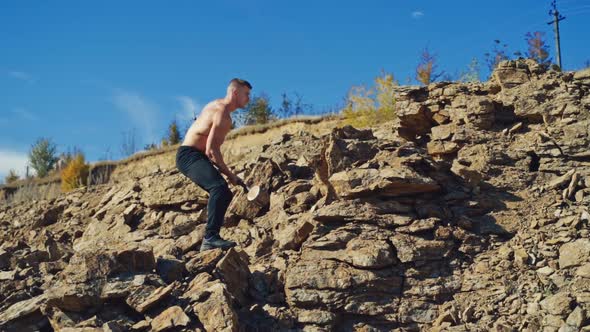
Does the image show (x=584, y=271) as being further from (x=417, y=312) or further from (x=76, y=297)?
(x=76, y=297)

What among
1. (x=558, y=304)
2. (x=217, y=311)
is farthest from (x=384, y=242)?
(x=217, y=311)

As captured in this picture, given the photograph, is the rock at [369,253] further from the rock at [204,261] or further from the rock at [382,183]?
the rock at [204,261]

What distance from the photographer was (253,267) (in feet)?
22.4

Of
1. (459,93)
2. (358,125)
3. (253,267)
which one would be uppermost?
(358,125)

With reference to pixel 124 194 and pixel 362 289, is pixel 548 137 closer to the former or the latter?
pixel 362 289

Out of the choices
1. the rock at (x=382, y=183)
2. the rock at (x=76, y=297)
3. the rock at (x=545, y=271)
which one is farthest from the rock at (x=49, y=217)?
the rock at (x=545, y=271)

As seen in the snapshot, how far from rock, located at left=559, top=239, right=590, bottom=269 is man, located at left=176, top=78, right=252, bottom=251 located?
11.1 feet

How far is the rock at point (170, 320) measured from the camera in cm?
540

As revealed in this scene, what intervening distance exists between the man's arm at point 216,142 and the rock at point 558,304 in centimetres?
345

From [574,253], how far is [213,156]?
3844 millimetres

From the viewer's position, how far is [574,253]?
6.32 m

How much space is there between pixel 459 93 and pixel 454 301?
13.3 ft

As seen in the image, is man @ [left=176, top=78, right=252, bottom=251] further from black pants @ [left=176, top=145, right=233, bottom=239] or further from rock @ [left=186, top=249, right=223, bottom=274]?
rock @ [left=186, top=249, right=223, bottom=274]

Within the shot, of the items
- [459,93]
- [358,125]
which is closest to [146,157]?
[358,125]
